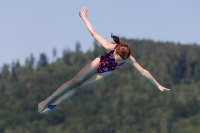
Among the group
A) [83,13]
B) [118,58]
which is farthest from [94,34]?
[118,58]

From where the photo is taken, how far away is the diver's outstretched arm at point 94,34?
2047 cm

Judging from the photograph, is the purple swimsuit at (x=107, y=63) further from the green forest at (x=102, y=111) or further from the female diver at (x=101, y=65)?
the green forest at (x=102, y=111)

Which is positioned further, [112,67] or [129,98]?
[129,98]

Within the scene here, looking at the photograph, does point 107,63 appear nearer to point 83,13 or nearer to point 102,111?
point 83,13

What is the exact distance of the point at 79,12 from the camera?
2102 cm

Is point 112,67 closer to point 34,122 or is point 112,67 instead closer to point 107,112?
point 34,122

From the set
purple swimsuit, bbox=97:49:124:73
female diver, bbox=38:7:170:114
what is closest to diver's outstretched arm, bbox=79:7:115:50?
female diver, bbox=38:7:170:114

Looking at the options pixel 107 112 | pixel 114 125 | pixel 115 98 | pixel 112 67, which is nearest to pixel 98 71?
pixel 112 67

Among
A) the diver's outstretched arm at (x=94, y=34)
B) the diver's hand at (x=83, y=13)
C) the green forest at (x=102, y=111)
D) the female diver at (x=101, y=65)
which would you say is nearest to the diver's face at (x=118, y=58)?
the female diver at (x=101, y=65)

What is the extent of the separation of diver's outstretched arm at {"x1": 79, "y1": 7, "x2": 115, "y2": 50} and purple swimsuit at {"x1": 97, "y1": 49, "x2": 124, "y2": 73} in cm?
22

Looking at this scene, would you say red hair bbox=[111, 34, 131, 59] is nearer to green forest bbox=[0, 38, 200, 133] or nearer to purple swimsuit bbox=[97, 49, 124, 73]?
purple swimsuit bbox=[97, 49, 124, 73]

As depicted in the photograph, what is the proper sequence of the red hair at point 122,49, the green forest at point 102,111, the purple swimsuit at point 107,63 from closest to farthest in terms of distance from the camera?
the red hair at point 122,49 < the purple swimsuit at point 107,63 < the green forest at point 102,111

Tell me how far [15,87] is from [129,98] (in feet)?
96.4

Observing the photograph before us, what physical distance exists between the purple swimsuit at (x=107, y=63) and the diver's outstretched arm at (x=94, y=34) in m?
0.22
